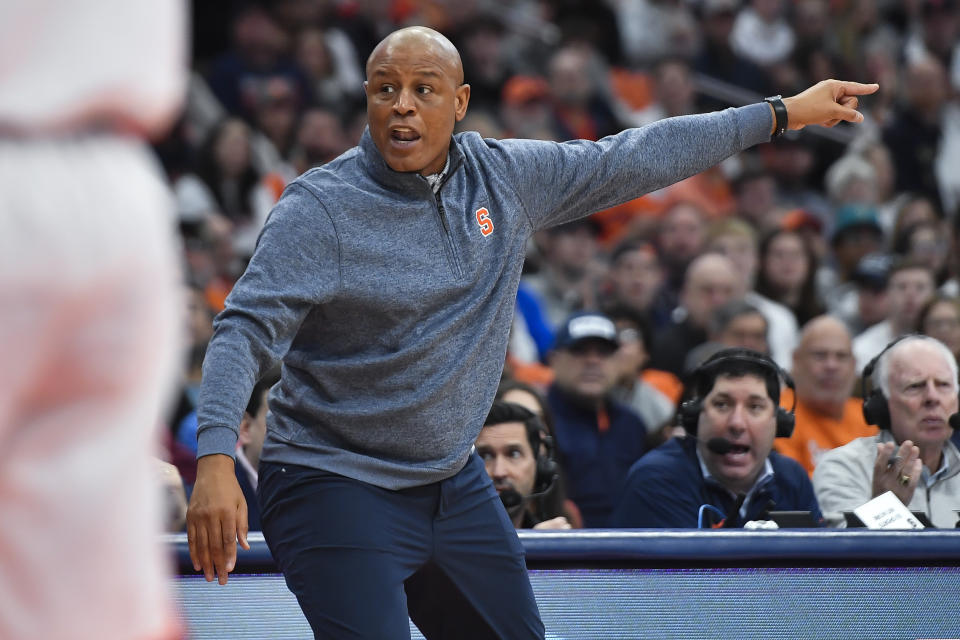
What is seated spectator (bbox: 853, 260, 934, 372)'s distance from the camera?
711 cm

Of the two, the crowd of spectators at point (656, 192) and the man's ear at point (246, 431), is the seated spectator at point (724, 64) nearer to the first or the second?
the crowd of spectators at point (656, 192)

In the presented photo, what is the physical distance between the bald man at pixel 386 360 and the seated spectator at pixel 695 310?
4161 mm

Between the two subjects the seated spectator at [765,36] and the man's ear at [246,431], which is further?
the seated spectator at [765,36]

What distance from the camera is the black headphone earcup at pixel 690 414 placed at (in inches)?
183

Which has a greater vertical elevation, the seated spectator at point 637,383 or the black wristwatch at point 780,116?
the black wristwatch at point 780,116

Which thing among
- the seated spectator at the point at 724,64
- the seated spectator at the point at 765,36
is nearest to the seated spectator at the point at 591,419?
the seated spectator at the point at 724,64

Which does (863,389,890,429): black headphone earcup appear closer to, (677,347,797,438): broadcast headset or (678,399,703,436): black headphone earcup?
(677,347,797,438): broadcast headset

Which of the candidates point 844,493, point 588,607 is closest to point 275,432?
point 588,607

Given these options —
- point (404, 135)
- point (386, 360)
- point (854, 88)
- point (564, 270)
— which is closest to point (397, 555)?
point (386, 360)

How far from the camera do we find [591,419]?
237 inches

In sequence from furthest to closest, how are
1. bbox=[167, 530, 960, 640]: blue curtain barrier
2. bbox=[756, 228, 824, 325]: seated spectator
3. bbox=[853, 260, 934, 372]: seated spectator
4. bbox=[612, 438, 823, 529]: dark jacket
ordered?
bbox=[756, 228, 824, 325]: seated spectator
bbox=[853, 260, 934, 372]: seated spectator
bbox=[612, 438, 823, 529]: dark jacket
bbox=[167, 530, 960, 640]: blue curtain barrier

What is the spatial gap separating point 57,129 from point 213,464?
53.4 inches

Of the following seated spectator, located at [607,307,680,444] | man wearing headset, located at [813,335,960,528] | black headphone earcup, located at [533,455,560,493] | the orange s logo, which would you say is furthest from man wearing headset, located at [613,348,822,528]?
the orange s logo

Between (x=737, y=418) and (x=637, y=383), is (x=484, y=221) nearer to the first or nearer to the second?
(x=737, y=418)
